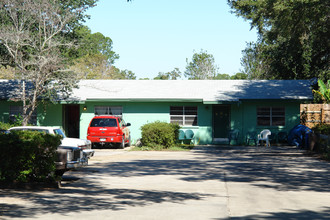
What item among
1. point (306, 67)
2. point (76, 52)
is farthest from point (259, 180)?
point (306, 67)

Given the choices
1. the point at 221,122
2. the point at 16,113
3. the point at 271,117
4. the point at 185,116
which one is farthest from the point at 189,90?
the point at 16,113

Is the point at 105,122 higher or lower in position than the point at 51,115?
lower

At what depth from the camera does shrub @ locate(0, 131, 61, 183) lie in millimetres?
11141

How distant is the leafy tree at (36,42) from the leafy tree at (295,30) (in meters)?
10.6

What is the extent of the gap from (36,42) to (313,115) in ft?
53.1

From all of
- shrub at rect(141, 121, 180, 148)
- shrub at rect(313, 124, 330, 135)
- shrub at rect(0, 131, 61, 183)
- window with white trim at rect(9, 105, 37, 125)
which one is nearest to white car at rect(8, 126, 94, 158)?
shrub at rect(0, 131, 61, 183)

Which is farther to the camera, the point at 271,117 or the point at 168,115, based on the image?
the point at 168,115

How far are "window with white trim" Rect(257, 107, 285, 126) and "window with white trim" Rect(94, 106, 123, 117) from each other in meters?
8.59

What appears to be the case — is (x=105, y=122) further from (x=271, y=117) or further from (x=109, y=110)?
(x=271, y=117)

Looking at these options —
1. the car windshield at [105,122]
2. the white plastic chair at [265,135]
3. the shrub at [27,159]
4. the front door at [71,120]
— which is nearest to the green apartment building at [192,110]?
the front door at [71,120]

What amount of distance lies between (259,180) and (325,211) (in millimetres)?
4333

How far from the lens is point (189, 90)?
2936 centimetres

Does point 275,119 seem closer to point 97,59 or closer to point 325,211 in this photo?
point 325,211

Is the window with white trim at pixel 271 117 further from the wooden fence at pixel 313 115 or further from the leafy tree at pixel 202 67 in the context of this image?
the leafy tree at pixel 202 67
